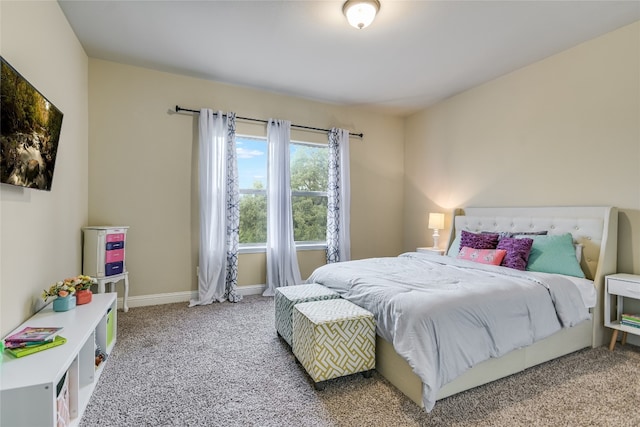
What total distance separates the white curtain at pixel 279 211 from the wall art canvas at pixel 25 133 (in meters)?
2.38

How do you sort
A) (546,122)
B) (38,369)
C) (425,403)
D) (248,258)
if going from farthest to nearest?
(248,258)
(546,122)
(425,403)
(38,369)

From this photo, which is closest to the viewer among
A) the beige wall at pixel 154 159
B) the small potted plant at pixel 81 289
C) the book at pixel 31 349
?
the book at pixel 31 349

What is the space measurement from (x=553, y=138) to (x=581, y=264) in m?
1.31

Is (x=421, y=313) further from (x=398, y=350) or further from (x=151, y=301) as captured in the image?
(x=151, y=301)

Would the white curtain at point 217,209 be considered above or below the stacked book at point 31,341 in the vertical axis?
above

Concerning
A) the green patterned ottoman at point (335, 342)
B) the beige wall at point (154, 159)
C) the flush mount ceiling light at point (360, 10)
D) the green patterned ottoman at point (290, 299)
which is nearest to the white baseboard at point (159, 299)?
the beige wall at point (154, 159)

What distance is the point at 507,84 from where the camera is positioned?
3.64m

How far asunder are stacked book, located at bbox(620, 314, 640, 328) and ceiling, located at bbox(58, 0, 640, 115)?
8.09 ft

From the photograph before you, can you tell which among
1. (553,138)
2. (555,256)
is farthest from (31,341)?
(553,138)

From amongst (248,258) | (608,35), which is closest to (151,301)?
(248,258)

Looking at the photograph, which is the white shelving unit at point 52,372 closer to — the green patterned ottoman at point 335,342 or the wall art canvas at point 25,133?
the wall art canvas at point 25,133

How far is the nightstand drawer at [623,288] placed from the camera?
2406 millimetres

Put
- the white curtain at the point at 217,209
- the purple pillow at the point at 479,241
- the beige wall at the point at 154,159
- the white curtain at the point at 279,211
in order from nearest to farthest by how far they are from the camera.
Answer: the purple pillow at the point at 479,241
the beige wall at the point at 154,159
the white curtain at the point at 217,209
the white curtain at the point at 279,211

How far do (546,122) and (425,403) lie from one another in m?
3.15
